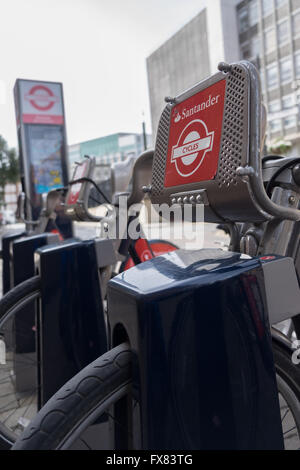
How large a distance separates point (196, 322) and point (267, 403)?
0.59ft

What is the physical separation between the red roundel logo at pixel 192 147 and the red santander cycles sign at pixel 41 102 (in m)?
4.38

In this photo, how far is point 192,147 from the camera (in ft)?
3.10

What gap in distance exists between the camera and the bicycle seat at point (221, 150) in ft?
2.69

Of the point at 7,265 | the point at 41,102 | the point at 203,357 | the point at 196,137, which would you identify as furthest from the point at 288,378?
the point at 41,102

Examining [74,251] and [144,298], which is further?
[74,251]

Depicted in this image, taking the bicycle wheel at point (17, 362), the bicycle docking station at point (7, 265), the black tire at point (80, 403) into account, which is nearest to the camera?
the black tire at point (80, 403)

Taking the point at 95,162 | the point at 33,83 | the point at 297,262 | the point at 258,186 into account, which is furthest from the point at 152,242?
the point at 33,83

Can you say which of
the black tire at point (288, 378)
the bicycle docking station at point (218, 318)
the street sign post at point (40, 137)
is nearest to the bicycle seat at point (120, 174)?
the bicycle docking station at point (218, 318)

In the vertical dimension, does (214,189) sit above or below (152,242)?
above

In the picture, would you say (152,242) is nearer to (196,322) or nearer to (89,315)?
(89,315)

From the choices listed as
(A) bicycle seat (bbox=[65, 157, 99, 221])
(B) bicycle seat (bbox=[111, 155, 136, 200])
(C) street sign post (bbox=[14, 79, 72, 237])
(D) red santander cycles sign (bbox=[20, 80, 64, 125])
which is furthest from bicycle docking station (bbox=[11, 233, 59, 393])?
(D) red santander cycles sign (bbox=[20, 80, 64, 125])

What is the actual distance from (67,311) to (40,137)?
12.8 ft

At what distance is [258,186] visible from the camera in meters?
0.81

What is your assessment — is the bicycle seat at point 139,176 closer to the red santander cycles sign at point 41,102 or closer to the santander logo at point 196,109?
the santander logo at point 196,109
